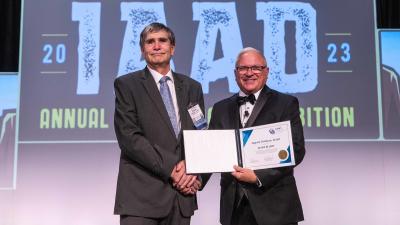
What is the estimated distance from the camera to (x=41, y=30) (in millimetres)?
3922

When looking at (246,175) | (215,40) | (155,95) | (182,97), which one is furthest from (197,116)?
(215,40)

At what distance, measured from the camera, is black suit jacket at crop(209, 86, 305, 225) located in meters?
2.24

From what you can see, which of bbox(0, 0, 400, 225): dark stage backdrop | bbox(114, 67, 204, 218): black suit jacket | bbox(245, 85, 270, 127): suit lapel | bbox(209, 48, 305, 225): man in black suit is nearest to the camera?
bbox(114, 67, 204, 218): black suit jacket

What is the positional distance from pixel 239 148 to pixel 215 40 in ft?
5.84

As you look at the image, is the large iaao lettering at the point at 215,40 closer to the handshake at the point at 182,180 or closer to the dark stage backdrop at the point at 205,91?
the dark stage backdrop at the point at 205,91

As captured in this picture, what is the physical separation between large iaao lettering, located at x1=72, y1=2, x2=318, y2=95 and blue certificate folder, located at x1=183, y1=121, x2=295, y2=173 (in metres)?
1.61

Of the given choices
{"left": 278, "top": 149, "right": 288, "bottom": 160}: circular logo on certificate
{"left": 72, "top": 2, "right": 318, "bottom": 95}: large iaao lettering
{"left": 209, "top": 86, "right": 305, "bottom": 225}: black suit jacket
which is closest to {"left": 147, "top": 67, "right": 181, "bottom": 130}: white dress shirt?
{"left": 209, "top": 86, "right": 305, "bottom": 225}: black suit jacket

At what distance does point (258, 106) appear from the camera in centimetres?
237

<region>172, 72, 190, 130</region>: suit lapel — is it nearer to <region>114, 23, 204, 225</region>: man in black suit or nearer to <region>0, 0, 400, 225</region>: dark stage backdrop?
<region>114, 23, 204, 225</region>: man in black suit

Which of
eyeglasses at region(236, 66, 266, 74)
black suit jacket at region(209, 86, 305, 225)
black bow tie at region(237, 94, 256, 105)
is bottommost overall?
black suit jacket at region(209, 86, 305, 225)

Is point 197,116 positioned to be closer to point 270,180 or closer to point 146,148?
point 146,148

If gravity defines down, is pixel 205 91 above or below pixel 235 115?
above

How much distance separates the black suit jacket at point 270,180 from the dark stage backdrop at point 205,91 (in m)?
1.43

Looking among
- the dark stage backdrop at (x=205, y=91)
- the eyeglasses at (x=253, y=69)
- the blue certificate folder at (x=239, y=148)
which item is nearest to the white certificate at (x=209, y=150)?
the blue certificate folder at (x=239, y=148)
